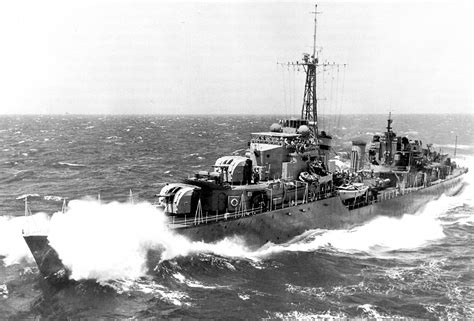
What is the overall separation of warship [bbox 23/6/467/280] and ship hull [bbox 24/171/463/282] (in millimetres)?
42

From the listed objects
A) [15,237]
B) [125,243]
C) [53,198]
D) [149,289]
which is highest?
[125,243]

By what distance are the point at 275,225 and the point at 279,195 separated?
187 cm

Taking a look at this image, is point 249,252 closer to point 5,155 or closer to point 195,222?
point 195,222

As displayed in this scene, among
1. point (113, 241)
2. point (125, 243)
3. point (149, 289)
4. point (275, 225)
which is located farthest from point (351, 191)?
point (113, 241)

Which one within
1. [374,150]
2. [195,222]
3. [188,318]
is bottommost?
[188,318]

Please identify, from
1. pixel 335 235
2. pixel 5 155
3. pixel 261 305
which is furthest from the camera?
pixel 5 155

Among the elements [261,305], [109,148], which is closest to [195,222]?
[261,305]

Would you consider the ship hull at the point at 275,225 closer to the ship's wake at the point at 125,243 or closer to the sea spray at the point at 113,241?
the ship's wake at the point at 125,243

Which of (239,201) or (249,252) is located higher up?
(239,201)

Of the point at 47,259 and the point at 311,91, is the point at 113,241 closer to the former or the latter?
the point at 47,259

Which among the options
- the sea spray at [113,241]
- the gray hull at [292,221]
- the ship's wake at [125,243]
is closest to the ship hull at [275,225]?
the gray hull at [292,221]

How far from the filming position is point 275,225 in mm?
26297

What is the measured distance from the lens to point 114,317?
17.9 m

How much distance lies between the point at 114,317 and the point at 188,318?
2843mm
